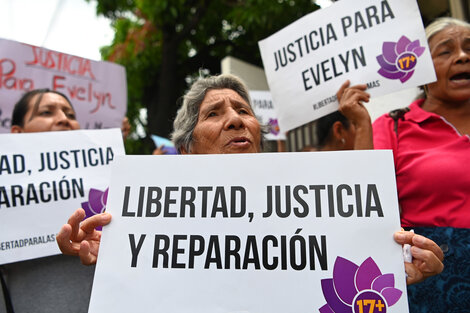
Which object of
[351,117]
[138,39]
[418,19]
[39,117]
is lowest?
[351,117]

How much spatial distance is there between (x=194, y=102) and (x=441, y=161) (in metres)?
1.19

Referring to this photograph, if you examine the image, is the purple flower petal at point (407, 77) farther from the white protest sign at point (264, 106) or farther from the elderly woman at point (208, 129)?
the white protest sign at point (264, 106)

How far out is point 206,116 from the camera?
1.96 meters

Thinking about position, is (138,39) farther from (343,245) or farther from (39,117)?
(343,245)

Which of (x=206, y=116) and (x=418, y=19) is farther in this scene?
(x=418, y=19)

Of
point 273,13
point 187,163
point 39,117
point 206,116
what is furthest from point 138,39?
point 187,163

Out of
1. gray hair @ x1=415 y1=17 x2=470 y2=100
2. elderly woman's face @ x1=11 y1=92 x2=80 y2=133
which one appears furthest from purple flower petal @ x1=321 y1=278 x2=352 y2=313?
elderly woman's face @ x1=11 y1=92 x2=80 y2=133

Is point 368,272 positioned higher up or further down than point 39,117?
further down

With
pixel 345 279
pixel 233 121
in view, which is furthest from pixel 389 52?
pixel 345 279

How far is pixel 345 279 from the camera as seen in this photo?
1.22m

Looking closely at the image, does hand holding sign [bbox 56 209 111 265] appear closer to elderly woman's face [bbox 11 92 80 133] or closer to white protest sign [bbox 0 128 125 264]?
white protest sign [bbox 0 128 125 264]

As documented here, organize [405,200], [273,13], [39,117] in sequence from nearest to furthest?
[405,200] < [39,117] < [273,13]

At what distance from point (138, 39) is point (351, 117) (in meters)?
6.40

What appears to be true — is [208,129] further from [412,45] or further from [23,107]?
[23,107]
